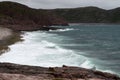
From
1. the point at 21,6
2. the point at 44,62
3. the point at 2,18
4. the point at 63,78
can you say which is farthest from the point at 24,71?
the point at 21,6

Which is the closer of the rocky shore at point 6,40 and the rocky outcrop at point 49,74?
the rocky outcrop at point 49,74

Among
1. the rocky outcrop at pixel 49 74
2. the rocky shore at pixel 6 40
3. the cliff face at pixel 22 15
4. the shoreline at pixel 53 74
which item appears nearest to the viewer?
the rocky outcrop at pixel 49 74

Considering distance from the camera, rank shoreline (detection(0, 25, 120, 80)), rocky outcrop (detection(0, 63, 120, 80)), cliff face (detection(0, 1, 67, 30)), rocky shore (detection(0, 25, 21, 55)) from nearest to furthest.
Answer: rocky outcrop (detection(0, 63, 120, 80))
shoreline (detection(0, 25, 120, 80))
rocky shore (detection(0, 25, 21, 55))
cliff face (detection(0, 1, 67, 30))

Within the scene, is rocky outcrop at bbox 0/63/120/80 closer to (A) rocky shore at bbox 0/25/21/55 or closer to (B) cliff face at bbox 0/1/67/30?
(A) rocky shore at bbox 0/25/21/55

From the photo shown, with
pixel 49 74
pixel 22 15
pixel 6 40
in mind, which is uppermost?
pixel 49 74

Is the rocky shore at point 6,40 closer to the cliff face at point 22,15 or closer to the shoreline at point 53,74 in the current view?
the shoreline at point 53,74

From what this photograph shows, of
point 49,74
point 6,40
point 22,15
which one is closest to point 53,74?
point 49,74

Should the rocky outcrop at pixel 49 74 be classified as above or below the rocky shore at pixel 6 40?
above

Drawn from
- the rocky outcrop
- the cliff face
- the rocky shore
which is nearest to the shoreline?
the rocky outcrop

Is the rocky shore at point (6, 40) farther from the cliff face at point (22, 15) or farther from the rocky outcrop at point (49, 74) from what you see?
the cliff face at point (22, 15)

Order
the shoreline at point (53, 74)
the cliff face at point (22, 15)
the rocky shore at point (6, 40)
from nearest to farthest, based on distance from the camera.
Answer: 1. the shoreline at point (53, 74)
2. the rocky shore at point (6, 40)
3. the cliff face at point (22, 15)

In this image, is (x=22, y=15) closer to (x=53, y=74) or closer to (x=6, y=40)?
(x=6, y=40)

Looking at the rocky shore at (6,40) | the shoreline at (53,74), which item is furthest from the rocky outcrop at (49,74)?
the rocky shore at (6,40)

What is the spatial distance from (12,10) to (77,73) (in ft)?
498
